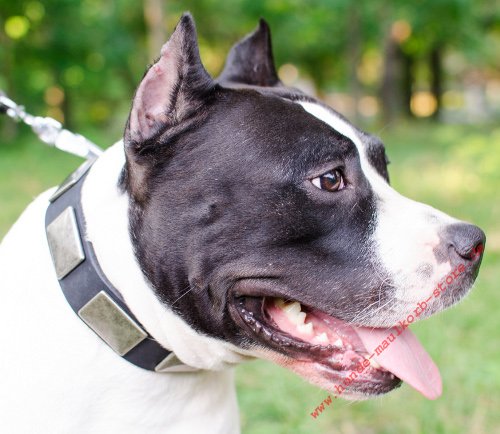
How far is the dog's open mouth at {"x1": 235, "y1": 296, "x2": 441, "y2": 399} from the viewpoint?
84.8 inches

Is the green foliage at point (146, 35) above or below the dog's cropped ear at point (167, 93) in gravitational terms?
below

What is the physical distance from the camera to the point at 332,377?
7.13 ft

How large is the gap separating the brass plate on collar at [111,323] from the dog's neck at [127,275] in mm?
48

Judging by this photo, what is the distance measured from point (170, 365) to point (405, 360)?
75 centimetres

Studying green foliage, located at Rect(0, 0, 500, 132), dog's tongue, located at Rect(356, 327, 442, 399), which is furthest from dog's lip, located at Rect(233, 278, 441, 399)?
green foliage, located at Rect(0, 0, 500, 132)

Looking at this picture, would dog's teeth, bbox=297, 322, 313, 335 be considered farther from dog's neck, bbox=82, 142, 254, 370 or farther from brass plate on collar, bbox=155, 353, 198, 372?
brass plate on collar, bbox=155, 353, 198, 372

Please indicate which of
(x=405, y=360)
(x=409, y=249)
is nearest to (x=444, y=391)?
(x=405, y=360)

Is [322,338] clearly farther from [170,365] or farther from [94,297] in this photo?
[94,297]

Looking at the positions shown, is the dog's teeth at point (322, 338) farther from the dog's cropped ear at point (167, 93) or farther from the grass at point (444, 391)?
the grass at point (444, 391)

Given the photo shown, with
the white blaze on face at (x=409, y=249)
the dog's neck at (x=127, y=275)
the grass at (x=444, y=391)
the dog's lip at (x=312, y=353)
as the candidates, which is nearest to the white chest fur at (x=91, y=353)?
the dog's neck at (x=127, y=275)

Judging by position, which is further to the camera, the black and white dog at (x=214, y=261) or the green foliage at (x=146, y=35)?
the green foliage at (x=146, y=35)

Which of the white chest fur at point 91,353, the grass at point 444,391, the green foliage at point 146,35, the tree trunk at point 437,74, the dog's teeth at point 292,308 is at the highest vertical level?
the white chest fur at point 91,353

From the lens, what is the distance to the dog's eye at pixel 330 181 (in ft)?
7.14

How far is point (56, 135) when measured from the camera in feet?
9.55
